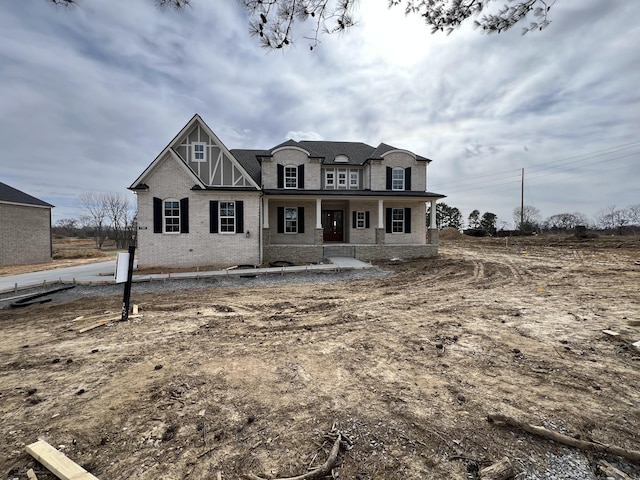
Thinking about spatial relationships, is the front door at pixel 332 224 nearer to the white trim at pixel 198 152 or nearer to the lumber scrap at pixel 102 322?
→ the white trim at pixel 198 152

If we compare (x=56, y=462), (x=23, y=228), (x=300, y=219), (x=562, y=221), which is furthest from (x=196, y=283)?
(x=562, y=221)

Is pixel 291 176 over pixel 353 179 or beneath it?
beneath

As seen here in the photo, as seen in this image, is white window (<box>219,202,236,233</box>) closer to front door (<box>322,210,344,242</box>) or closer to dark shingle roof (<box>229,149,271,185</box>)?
dark shingle roof (<box>229,149,271,185</box>)

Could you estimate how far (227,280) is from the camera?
1194 cm

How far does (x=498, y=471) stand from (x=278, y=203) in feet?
56.1

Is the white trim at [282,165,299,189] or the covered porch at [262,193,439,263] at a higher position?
the white trim at [282,165,299,189]

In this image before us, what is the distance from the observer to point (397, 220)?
63.0 feet

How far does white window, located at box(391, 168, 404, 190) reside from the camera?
19125 millimetres

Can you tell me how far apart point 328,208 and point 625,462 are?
1806 cm

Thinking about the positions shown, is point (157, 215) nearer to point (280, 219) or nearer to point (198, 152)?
point (198, 152)

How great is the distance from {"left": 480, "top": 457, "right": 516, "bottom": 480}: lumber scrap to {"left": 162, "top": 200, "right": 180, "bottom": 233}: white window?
15.0 m

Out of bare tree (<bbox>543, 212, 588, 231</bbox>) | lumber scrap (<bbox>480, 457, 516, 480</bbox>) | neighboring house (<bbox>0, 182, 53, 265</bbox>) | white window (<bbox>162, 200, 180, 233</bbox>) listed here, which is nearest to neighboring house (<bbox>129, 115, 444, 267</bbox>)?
white window (<bbox>162, 200, 180, 233</bbox>)

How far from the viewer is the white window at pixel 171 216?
561 inches

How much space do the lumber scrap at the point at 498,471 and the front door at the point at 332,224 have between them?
1782 centimetres
